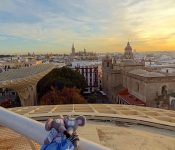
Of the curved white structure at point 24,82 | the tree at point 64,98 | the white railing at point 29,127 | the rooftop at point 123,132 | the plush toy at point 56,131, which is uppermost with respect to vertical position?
the plush toy at point 56,131

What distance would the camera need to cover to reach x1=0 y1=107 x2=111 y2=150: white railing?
9.78ft

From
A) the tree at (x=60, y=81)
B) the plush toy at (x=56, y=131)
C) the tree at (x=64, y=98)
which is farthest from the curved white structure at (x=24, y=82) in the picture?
the plush toy at (x=56, y=131)

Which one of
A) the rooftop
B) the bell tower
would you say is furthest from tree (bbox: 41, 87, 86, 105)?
the bell tower

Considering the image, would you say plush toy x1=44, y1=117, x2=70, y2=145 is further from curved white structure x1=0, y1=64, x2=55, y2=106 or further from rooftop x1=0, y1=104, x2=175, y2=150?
curved white structure x1=0, y1=64, x2=55, y2=106

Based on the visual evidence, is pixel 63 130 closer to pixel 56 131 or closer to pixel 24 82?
pixel 56 131

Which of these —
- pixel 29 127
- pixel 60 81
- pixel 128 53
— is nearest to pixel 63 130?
pixel 29 127

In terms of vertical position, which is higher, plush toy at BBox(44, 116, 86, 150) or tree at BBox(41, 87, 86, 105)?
plush toy at BBox(44, 116, 86, 150)

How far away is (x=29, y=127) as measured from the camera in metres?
3.52

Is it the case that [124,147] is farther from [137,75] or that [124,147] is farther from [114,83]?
[114,83]

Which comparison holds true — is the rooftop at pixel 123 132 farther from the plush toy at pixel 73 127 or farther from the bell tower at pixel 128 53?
the bell tower at pixel 128 53

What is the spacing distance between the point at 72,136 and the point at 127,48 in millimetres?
71190

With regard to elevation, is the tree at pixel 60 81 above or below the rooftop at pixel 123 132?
below

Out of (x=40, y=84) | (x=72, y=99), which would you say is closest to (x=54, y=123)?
(x=72, y=99)

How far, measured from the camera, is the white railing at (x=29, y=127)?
298cm
